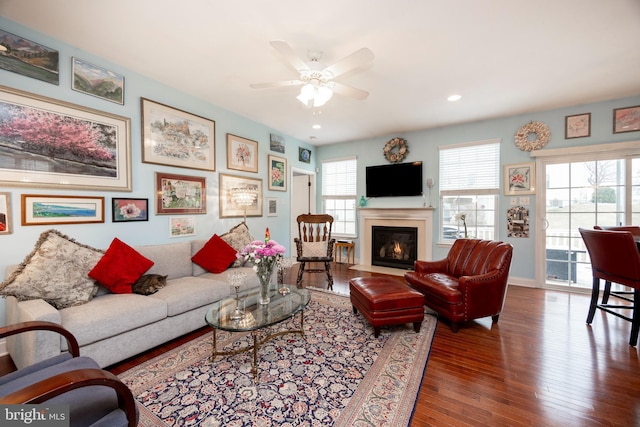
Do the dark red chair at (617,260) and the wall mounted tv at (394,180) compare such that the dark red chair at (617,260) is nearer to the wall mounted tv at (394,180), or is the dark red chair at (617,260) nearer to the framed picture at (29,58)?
the wall mounted tv at (394,180)

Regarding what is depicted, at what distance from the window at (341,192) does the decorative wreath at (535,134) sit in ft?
9.73

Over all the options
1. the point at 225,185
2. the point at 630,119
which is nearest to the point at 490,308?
the point at 630,119

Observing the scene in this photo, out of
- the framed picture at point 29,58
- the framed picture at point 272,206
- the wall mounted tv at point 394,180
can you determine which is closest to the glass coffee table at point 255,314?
the framed picture at point 272,206

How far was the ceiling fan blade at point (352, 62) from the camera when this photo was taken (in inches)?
76.5

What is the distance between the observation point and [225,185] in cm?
405

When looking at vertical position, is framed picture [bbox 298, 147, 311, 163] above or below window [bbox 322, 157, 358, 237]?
above

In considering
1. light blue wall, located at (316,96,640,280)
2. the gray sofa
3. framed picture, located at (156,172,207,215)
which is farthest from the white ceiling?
the gray sofa

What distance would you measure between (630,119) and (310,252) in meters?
4.91

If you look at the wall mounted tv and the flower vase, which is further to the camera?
the wall mounted tv

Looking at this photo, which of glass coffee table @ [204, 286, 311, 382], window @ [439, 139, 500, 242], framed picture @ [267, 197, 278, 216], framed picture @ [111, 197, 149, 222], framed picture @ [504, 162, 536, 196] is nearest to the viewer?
glass coffee table @ [204, 286, 311, 382]

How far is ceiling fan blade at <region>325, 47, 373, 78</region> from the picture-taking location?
194 cm

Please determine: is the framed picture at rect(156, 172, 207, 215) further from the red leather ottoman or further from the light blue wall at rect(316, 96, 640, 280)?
the light blue wall at rect(316, 96, 640, 280)

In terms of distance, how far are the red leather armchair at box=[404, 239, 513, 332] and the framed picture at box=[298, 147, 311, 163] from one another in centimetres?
368

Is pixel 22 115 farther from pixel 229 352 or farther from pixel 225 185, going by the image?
pixel 229 352
